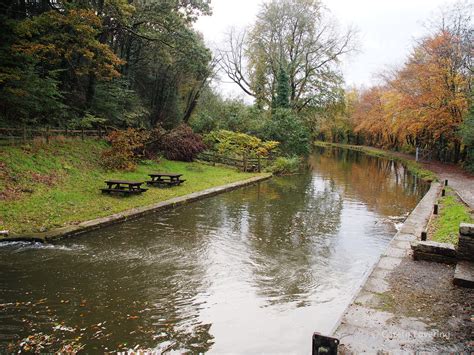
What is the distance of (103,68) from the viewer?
1839 cm

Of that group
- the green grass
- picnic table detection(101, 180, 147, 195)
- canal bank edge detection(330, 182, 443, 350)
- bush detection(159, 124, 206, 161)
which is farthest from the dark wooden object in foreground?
bush detection(159, 124, 206, 161)

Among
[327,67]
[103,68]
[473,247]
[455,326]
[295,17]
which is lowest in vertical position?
[455,326]

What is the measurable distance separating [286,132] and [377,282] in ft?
78.8

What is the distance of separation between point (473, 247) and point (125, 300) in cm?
674

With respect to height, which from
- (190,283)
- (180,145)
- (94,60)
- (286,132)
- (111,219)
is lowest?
(190,283)

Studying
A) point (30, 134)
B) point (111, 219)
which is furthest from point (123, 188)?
point (30, 134)

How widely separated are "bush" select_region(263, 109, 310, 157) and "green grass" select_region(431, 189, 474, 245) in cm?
1657

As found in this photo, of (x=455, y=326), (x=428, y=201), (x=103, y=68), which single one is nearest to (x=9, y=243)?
(x=455, y=326)

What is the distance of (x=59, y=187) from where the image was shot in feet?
42.7

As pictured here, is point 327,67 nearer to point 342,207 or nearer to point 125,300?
point 342,207

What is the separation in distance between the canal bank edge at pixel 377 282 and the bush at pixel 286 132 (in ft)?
59.7

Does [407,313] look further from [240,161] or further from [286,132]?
[286,132]

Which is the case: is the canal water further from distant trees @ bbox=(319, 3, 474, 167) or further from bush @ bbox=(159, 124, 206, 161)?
distant trees @ bbox=(319, 3, 474, 167)

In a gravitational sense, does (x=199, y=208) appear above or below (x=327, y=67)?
below
